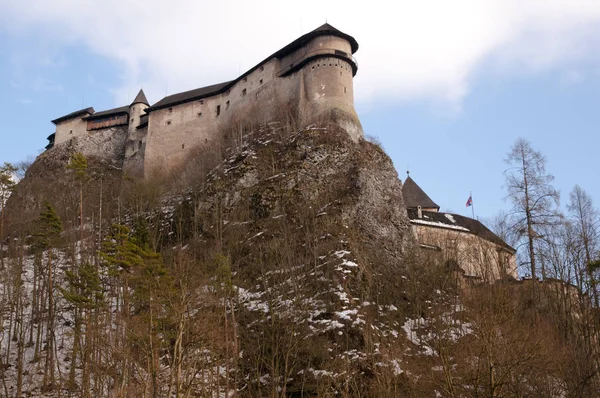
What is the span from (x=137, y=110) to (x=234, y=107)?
1628 centimetres

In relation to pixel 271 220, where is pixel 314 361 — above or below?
below

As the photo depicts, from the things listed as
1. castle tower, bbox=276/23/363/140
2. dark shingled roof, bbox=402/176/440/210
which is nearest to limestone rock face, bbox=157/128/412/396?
castle tower, bbox=276/23/363/140

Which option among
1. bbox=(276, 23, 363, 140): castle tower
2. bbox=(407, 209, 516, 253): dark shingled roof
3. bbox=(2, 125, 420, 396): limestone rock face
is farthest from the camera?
bbox=(407, 209, 516, 253): dark shingled roof

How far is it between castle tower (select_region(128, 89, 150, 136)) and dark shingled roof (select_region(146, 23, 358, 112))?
2340 millimetres

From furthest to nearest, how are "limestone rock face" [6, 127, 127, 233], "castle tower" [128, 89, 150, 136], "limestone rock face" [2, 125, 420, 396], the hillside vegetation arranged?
1. "castle tower" [128, 89, 150, 136]
2. "limestone rock face" [6, 127, 127, 233]
3. "limestone rock face" [2, 125, 420, 396]
4. the hillside vegetation

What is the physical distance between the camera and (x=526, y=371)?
59.2 feet

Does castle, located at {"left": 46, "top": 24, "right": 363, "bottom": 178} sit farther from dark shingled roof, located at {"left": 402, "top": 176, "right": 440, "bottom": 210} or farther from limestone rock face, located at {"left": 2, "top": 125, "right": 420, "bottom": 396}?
dark shingled roof, located at {"left": 402, "top": 176, "right": 440, "bottom": 210}

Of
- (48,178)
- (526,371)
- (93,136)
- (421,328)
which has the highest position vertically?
(93,136)

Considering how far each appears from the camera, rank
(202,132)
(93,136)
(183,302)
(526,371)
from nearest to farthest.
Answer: (526,371) < (183,302) < (202,132) < (93,136)

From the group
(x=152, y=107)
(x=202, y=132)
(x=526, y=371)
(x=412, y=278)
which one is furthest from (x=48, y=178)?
(x=526, y=371)

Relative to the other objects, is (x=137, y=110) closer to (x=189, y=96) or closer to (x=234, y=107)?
(x=189, y=96)

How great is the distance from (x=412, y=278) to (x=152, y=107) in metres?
42.3

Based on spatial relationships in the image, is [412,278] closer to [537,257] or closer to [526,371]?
[537,257]

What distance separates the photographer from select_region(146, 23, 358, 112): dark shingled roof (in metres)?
55.3
